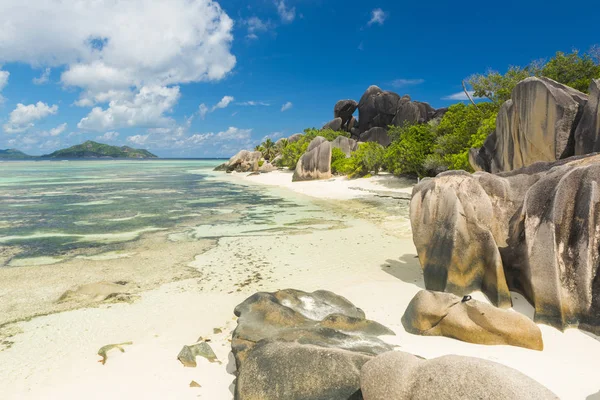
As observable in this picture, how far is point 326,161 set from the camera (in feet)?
136

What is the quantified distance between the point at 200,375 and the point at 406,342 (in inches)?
130

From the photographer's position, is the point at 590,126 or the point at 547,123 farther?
the point at 547,123

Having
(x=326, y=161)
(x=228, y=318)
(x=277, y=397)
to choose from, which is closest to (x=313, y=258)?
(x=228, y=318)

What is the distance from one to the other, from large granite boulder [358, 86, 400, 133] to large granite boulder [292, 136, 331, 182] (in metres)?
30.1

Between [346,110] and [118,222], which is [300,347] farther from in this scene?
[346,110]

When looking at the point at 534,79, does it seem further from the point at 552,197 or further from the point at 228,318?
the point at 228,318

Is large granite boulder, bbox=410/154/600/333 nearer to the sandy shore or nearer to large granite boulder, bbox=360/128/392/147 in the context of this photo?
the sandy shore

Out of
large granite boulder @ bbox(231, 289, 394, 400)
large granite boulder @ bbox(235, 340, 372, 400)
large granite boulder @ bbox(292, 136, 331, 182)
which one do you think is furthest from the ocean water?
large granite boulder @ bbox(292, 136, 331, 182)

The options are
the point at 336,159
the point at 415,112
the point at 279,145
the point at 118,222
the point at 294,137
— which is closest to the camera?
the point at 118,222

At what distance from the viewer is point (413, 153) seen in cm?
3008

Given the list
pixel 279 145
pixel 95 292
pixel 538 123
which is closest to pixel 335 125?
pixel 279 145

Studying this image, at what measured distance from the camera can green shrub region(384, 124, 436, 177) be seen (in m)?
29.9

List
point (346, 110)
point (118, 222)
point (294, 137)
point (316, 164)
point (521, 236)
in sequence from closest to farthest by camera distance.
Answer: point (521, 236) → point (118, 222) → point (316, 164) → point (294, 137) → point (346, 110)

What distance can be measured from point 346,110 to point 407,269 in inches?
2762
